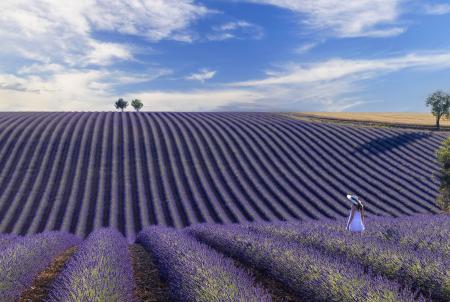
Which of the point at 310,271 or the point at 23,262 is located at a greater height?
the point at 310,271

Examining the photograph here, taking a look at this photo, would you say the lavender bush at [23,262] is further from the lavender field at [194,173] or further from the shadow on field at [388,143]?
the shadow on field at [388,143]

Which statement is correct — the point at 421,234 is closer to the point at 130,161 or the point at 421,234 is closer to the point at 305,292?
the point at 305,292

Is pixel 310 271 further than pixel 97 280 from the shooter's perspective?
Yes

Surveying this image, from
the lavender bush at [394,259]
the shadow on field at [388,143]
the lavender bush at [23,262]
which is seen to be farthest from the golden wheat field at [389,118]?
the lavender bush at [23,262]

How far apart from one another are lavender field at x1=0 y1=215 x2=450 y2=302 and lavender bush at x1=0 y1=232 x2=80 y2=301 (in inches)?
0.7

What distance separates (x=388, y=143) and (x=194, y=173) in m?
14.6

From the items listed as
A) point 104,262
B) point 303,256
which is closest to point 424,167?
point 303,256

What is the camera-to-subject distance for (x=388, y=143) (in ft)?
93.9

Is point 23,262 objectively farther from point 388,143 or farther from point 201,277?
point 388,143

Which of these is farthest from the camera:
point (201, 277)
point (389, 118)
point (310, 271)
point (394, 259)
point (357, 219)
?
point (389, 118)

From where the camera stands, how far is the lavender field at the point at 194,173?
57.9 feet

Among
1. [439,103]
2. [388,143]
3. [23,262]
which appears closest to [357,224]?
[23,262]

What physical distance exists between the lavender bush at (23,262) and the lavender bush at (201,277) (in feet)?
7.38

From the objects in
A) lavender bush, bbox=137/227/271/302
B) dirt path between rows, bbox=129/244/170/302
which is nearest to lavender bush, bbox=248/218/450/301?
lavender bush, bbox=137/227/271/302
